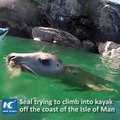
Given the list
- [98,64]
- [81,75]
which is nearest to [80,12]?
[98,64]

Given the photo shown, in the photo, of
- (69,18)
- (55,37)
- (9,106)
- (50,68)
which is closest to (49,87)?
(50,68)

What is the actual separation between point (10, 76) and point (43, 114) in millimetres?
982

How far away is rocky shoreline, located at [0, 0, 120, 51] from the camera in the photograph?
8094 mm

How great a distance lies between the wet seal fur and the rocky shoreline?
67.7 inches

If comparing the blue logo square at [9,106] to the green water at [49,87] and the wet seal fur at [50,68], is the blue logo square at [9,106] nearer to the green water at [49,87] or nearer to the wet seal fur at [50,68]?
the green water at [49,87]

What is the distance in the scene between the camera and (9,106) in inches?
218

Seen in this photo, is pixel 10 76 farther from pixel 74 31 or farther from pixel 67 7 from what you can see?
pixel 67 7

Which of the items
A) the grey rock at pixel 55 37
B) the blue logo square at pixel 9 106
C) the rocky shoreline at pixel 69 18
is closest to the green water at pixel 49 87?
the blue logo square at pixel 9 106

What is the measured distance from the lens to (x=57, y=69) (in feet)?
19.9

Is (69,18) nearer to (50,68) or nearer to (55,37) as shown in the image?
(55,37)

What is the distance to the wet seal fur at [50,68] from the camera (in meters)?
5.90

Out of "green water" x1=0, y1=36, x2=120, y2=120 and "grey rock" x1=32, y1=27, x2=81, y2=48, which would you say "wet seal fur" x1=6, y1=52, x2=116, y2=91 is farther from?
"grey rock" x1=32, y1=27, x2=81, y2=48

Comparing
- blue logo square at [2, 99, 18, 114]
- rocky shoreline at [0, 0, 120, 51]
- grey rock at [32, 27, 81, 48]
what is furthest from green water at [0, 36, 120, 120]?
rocky shoreline at [0, 0, 120, 51]

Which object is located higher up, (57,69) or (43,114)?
(57,69)
